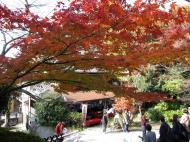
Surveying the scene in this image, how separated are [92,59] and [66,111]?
20.3 meters

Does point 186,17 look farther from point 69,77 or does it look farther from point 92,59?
point 69,77

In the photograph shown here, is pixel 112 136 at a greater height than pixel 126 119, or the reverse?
pixel 126 119

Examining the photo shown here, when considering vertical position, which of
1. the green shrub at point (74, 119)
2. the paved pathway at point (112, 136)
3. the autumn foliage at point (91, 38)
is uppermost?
the autumn foliage at point (91, 38)

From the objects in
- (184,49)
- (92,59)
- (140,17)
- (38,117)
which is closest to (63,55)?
(92,59)

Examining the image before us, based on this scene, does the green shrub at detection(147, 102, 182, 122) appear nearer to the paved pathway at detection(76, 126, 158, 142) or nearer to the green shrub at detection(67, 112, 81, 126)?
the paved pathway at detection(76, 126, 158, 142)

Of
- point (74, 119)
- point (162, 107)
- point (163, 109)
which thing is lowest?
point (74, 119)

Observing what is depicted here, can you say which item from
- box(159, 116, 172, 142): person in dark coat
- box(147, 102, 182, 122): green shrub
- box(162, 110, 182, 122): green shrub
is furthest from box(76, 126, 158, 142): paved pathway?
box(159, 116, 172, 142): person in dark coat

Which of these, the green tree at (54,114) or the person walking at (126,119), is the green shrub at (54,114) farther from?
the person walking at (126,119)

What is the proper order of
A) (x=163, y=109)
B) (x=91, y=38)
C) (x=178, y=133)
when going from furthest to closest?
(x=163, y=109) < (x=178, y=133) < (x=91, y=38)

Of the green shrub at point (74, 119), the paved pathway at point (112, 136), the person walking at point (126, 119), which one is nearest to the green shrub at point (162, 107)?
the person walking at point (126, 119)

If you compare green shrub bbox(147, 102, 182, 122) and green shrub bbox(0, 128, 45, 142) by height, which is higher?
green shrub bbox(147, 102, 182, 122)

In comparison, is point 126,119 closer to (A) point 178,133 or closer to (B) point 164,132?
(A) point 178,133

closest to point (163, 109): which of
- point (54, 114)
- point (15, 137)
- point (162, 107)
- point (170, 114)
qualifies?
point (162, 107)

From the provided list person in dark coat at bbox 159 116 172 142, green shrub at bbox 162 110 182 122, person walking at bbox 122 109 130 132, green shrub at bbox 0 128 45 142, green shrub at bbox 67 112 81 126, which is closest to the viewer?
person in dark coat at bbox 159 116 172 142
